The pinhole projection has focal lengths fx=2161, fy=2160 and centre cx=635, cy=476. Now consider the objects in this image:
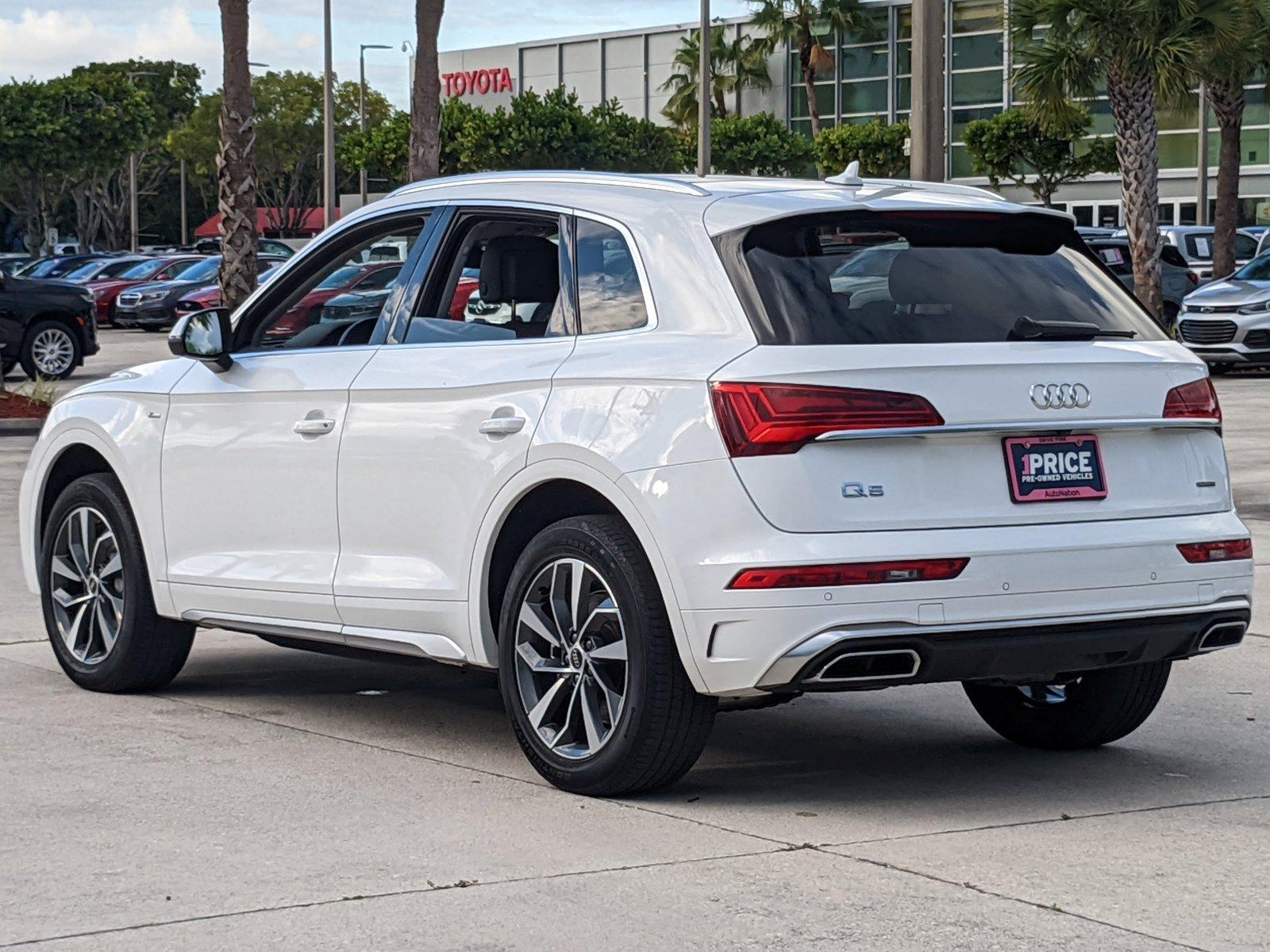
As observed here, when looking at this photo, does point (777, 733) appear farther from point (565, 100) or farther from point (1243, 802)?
point (565, 100)

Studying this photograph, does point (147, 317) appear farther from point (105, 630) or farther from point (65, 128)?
point (105, 630)

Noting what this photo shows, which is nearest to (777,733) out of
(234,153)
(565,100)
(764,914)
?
(764,914)

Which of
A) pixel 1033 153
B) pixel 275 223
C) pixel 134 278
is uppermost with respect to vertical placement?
pixel 275 223

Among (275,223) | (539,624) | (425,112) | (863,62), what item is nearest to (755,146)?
(863,62)

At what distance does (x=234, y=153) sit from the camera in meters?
25.5

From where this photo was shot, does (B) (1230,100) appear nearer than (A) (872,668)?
No

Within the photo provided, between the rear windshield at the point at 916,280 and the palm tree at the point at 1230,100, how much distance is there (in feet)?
95.0

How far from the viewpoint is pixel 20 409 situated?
21.7 meters

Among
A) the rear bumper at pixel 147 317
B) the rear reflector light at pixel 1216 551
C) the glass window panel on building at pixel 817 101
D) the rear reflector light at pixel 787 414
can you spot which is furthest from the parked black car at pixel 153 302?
the rear reflector light at pixel 787 414

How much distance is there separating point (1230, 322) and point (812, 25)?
4570 centimetres

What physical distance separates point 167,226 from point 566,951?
12064cm

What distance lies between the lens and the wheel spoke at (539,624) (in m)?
6.01

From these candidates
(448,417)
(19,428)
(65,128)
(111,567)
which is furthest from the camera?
(65,128)

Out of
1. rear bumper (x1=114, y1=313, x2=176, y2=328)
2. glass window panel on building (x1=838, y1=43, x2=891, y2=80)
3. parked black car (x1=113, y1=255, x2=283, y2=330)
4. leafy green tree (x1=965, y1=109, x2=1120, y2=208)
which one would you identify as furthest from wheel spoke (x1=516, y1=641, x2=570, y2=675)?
glass window panel on building (x1=838, y1=43, x2=891, y2=80)
